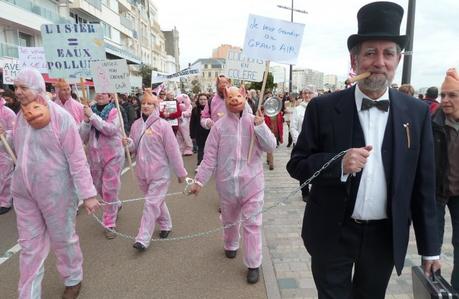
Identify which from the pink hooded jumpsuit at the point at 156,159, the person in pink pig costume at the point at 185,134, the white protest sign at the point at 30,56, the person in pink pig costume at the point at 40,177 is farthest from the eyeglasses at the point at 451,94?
the person in pink pig costume at the point at 185,134

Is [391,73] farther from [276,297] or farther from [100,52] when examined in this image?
[100,52]

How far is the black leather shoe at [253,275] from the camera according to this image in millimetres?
3818

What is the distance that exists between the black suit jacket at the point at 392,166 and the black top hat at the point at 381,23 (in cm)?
33

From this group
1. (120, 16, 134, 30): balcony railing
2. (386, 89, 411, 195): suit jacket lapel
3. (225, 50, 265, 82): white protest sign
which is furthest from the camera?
(120, 16, 134, 30): balcony railing

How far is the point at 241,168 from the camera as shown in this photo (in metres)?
3.97

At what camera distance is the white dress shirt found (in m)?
2.18

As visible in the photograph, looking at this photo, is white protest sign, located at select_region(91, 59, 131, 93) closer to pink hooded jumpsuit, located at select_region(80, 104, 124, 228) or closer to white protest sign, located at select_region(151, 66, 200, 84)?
pink hooded jumpsuit, located at select_region(80, 104, 124, 228)

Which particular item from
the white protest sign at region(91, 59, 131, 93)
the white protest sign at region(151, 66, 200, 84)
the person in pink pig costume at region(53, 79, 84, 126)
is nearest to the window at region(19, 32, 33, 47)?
the white protest sign at region(151, 66, 200, 84)

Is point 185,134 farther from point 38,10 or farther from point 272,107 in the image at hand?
point 38,10

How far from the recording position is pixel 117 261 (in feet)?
14.4

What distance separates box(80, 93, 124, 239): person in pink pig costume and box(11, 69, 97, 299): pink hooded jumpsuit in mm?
1638

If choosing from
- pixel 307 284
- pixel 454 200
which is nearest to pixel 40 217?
pixel 307 284

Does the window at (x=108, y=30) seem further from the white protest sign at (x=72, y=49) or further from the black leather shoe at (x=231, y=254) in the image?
the black leather shoe at (x=231, y=254)

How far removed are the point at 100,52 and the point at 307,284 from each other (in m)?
3.97
